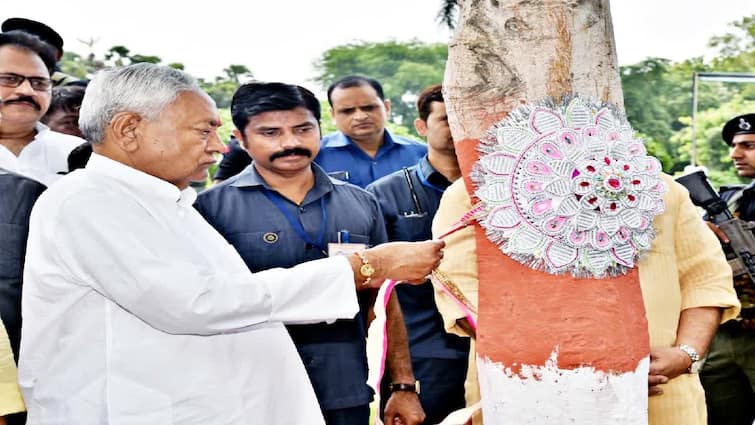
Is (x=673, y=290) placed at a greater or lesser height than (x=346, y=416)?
greater

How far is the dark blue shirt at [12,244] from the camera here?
9.02ft

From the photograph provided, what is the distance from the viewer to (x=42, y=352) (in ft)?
7.38

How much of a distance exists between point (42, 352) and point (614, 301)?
152cm

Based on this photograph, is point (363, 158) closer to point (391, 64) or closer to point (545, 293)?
point (545, 293)

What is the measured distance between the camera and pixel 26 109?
3.85 m

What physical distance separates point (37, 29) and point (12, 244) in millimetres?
2866

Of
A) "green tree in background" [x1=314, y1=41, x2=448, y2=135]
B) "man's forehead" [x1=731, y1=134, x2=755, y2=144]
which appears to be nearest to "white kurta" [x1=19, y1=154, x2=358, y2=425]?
"man's forehead" [x1=731, y1=134, x2=755, y2=144]

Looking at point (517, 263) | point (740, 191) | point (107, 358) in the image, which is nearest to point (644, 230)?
point (517, 263)

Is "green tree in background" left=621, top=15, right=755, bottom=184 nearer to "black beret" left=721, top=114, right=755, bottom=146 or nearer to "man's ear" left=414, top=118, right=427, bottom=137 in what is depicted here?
"black beret" left=721, top=114, right=755, bottom=146

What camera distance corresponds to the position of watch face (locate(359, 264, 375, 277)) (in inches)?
98.6

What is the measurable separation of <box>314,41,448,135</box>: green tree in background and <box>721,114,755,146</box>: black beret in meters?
26.8

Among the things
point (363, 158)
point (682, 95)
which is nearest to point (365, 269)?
point (363, 158)

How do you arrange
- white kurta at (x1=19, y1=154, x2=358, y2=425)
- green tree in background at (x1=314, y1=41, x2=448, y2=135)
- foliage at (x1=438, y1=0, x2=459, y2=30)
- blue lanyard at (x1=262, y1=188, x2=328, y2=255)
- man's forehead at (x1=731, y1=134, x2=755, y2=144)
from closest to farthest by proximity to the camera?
white kurta at (x1=19, y1=154, x2=358, y2=425), blue lanyard at (x1=262, y1=188, x2=328, y2=255), man's forehead at (x1=731, y1=134, x2=755, y2=144), foliage at (x1=438, y1=0, x2=459, y2=30), green tree in background at (x1=314, y1=41, x2=448, y2=135)

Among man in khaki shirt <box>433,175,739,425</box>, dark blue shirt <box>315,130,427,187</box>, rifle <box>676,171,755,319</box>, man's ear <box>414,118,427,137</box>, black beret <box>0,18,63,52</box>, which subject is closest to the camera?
man in khaki shirt <box>433,175,739,425</box>
